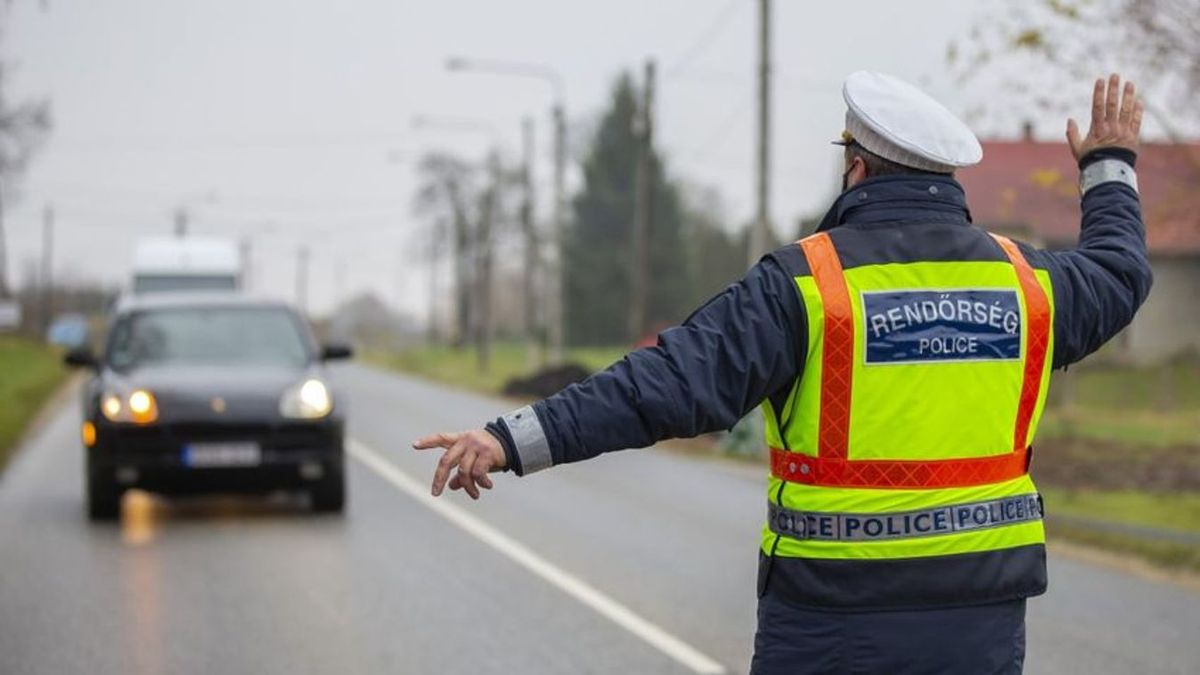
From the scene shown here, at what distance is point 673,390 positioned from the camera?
3.57 metres

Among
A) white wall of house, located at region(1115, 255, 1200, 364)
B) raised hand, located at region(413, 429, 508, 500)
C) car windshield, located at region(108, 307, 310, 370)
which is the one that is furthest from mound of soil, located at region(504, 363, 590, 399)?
raised hand, located at region(413, 429, 508, 500)

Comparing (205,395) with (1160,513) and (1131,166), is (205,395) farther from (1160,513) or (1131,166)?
(1131,166)

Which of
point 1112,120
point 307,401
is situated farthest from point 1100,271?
point 307,401

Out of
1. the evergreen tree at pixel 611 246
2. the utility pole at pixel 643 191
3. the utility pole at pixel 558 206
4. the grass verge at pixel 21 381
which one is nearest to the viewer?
the grass verge at pixel 21 381

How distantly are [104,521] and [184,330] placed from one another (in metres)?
1.67

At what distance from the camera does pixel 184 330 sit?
14.6 m

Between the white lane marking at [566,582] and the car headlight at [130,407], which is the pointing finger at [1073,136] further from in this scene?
the car headlight at [130,407]

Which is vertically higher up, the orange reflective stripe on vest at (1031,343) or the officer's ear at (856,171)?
the officer's ear at (856,171)

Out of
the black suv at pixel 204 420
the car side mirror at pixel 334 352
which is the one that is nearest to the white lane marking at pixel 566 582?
the black suv at pixel 204 420

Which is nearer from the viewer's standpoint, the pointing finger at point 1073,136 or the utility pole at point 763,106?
the pointing finger at point 1073,136

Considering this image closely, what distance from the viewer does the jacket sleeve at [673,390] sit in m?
3.58

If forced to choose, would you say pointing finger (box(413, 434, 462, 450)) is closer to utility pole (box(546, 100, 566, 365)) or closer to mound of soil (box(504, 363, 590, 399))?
mound of soil (box(504, 363, 590, 399))

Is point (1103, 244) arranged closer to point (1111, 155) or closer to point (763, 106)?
point (1111, 155)

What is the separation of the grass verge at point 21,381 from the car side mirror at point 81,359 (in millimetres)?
6083
